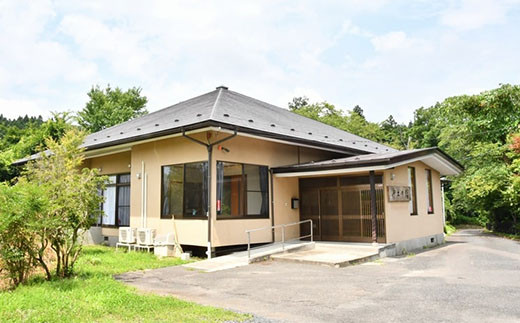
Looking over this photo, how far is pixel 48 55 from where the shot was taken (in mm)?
12320

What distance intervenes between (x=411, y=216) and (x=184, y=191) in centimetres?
727

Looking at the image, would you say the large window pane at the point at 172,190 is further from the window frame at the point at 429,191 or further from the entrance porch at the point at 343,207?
the window frame at the point at 429,191

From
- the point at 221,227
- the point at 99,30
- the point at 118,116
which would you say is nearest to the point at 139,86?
the point at 118,116

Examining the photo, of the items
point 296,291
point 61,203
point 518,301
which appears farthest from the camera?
point 61,203

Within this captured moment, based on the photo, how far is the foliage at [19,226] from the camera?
589 centimetres

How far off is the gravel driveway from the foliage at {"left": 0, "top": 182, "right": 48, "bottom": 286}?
1.71 metres

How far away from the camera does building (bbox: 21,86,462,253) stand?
9.89 meters

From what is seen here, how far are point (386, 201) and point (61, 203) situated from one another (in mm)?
8218

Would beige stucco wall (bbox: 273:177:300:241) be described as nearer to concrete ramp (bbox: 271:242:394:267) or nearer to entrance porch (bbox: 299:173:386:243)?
entrance porch (bbox: 299:173:386:243)

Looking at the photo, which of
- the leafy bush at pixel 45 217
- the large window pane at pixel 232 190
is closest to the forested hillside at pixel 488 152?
the large window pane at pixel 232 190

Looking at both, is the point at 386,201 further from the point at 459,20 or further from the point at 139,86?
the point at 139,86

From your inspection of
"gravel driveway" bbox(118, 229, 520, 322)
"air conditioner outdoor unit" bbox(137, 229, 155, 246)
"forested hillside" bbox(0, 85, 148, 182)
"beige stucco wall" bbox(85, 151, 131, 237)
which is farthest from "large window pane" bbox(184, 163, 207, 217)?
"forested hillside" bbox(0, 85, 148, 182)

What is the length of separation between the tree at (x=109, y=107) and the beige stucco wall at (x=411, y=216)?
83.6 feet

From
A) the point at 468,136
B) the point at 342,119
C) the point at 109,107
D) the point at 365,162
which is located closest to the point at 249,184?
the point at 365,162
